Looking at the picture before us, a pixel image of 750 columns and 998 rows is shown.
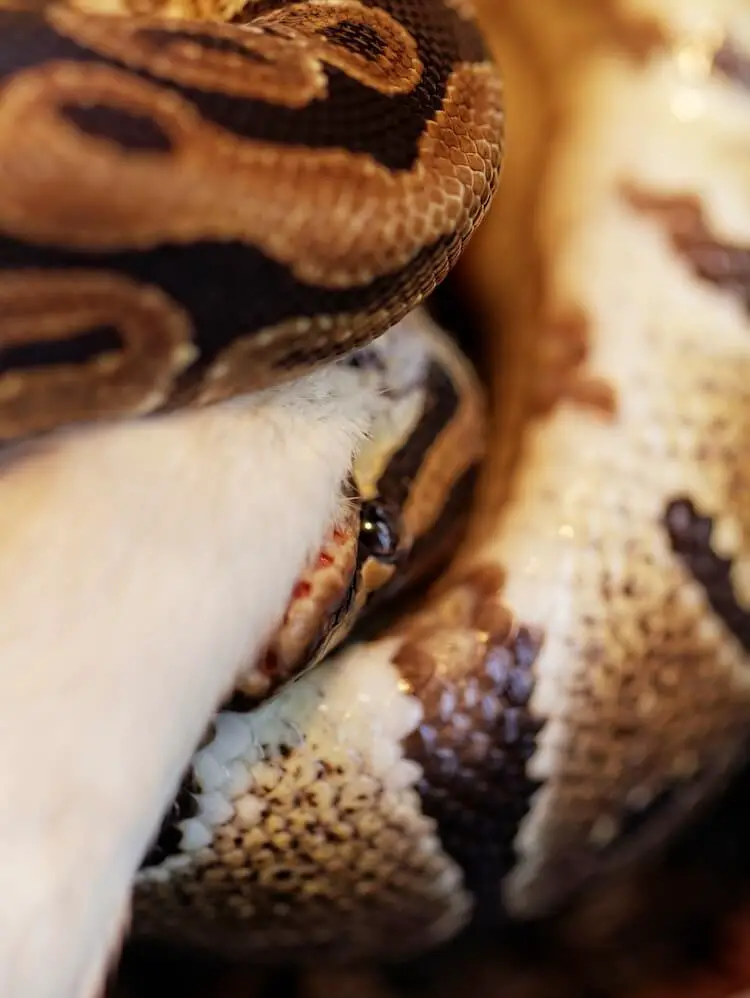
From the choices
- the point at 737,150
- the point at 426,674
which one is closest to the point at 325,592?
the point at 426,674

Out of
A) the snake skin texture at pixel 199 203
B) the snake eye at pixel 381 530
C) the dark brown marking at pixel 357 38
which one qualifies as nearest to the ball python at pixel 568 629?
the snake eye at pixel 381 530

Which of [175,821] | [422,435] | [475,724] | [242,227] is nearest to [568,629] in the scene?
[475,724]

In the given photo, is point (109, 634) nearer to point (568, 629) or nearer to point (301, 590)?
point (301, 590)

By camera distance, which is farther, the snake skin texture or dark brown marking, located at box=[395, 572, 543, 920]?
dark brown marking, located at box=[395, 572, 543, 920]

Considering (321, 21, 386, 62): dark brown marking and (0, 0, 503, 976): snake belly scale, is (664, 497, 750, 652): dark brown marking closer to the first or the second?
(0, 0, 503, 976): snake belly scale

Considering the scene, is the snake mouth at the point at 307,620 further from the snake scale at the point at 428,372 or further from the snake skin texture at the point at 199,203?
the snake skin texture at the point at 199,203

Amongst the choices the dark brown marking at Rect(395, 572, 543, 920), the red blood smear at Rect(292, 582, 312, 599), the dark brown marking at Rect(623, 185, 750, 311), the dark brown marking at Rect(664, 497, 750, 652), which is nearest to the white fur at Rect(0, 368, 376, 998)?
the red blood smear at Rect(292, 582, 312, 599)

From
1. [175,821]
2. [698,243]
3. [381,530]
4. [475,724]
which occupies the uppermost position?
[698,243]
